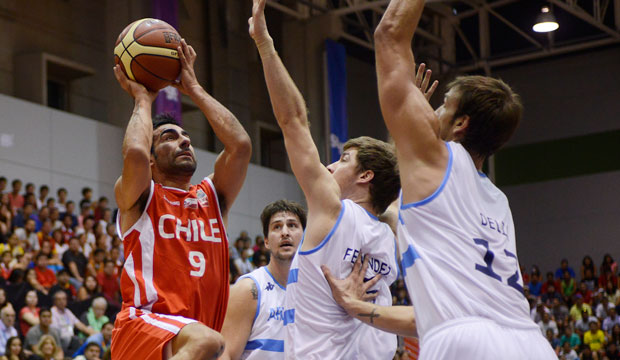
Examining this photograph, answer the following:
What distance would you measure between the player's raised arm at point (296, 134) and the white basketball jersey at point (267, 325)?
1.39m

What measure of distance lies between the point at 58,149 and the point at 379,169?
544 inches

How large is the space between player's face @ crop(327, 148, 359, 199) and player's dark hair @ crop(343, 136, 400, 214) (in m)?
0.03

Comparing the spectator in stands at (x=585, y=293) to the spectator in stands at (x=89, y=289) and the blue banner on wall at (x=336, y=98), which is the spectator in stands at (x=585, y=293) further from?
the spectator in stands at (x=89, y=289)

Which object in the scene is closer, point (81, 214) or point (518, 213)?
point (81, 214)

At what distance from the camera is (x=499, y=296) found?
3162 mm

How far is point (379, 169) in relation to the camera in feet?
14.9

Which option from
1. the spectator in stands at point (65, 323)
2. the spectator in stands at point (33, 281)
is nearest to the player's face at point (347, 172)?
the spectator in stands at point (65, 323)

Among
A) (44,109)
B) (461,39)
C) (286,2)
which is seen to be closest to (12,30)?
(44,109)

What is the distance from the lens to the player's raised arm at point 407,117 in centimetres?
319

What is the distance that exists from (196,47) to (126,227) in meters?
17.1

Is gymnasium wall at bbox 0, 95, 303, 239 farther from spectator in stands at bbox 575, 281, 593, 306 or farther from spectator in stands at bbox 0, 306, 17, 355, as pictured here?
Answer: spectator in stands at bbox 575, 281, 593, 306

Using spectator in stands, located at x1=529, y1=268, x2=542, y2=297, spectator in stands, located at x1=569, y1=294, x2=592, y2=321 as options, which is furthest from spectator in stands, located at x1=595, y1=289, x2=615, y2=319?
spectator in stands, located at x1=529, y1=268, x2=542, y2=297

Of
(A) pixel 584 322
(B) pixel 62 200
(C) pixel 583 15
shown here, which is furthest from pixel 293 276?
(C) pixel 583 15

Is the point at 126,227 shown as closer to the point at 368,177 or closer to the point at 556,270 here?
the point at 368,177
